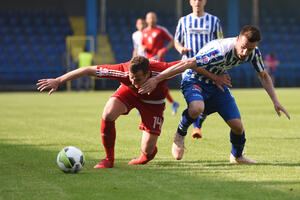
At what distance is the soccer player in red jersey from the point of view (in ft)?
20.2

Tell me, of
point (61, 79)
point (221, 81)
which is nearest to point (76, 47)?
point (221, 81)

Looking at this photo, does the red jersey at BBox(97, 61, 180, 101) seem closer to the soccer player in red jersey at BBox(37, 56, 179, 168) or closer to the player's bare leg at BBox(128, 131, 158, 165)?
the soccer player in red jersey at BBox(37, 56, 179, 168)

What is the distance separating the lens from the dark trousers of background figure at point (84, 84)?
28.6m

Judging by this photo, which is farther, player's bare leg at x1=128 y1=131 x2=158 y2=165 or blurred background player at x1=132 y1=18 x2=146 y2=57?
blurred background player at x1=132 y1=18 x2=146 y2=57

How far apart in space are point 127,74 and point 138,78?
1.02ft

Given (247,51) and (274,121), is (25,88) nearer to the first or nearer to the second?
(274,121)

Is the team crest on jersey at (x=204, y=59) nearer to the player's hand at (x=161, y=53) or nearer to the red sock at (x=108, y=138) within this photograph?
the red sock at (x=108, y=138)

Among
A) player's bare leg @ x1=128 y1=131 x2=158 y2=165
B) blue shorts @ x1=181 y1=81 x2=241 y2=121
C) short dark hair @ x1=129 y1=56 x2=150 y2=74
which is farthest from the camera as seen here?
blue shorts @ x1=181 y1=81 x2=241 y2=121

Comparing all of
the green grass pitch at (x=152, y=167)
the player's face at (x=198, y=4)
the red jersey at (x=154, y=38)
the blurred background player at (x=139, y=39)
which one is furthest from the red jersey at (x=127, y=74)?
the blurred background player at (x=139, y=39)

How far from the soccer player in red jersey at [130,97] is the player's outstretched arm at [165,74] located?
0.26 ft

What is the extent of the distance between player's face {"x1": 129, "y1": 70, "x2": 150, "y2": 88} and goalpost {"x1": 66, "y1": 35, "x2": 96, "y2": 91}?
23.1 metres

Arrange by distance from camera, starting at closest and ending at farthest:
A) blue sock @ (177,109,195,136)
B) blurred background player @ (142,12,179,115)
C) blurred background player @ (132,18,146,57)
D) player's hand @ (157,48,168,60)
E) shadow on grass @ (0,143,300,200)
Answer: shadow on grass @ (0,143,300,200)
blue sock @ (177,109,195,136)
player's hand @ (157,48,168,60)
blurred background player @ (142,12,179,115)
blurred background player @ (132,18,146,57)

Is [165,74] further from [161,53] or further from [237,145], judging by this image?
[161,53]

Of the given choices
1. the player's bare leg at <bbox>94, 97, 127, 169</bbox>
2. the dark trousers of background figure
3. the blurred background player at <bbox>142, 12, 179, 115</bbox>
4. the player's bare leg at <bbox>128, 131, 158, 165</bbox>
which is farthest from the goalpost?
the player's bare leg at <bbox>94, 97, 127, 169</bbox>
